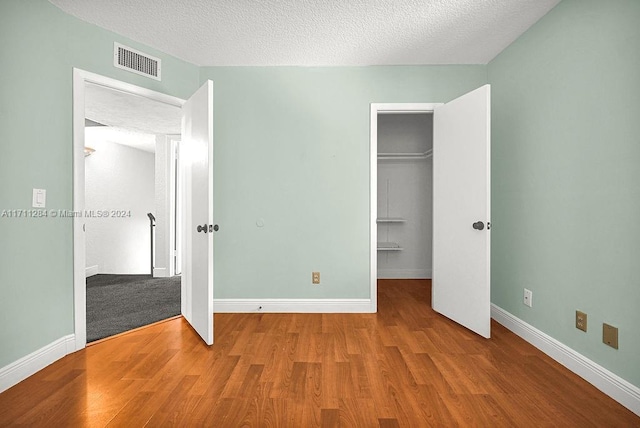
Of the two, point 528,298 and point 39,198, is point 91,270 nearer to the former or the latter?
point 39,198

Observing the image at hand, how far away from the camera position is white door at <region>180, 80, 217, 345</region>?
252 cm

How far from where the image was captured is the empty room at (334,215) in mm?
1809

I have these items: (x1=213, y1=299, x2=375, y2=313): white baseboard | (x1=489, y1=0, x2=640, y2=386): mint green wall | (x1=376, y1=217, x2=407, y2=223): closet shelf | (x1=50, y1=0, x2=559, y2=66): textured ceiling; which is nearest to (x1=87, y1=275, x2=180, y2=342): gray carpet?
(x1=213, y1=299, x2=375, y2=313): white baseboard

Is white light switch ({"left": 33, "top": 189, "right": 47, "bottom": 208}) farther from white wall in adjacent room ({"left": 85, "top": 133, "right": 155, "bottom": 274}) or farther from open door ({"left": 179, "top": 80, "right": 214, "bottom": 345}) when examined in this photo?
white wall in adjacent room ({"left": 85, "top": 133, "right": 155, "bottom": 274})

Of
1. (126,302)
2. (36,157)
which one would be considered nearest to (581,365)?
(36,157)

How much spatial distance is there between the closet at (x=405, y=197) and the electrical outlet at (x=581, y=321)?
276cm

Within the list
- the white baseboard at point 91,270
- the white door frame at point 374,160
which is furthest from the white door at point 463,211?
the white baseboard at point 91,270

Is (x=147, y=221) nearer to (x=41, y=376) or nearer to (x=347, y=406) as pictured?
(x=41, y=376)

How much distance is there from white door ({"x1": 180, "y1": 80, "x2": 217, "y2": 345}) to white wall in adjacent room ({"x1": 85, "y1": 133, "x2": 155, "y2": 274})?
3.25 metres

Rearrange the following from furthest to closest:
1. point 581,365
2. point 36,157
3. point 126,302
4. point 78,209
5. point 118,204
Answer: point 118,204 < point 126,302 < point 78,209 < point 36,157 < point 581,365

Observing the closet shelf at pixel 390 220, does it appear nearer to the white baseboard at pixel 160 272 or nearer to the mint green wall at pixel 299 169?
the mint green wall at pixel 299 169

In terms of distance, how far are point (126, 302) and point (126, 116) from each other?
2.36m

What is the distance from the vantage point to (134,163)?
670 centimetres

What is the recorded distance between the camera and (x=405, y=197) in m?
4.98
